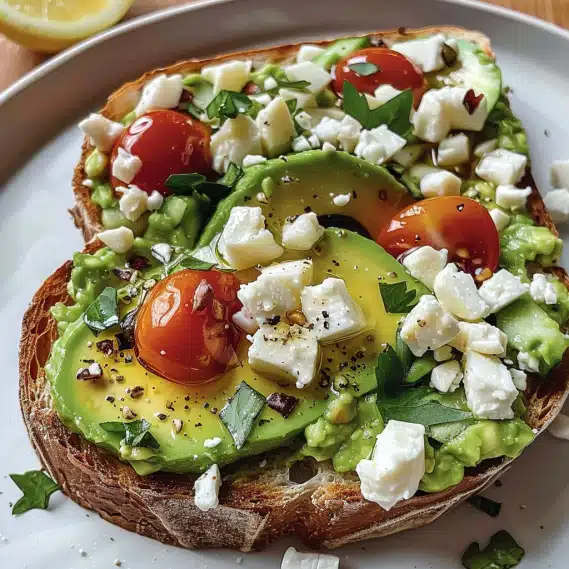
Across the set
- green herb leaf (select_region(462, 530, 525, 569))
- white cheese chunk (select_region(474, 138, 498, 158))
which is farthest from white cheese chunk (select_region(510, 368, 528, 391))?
white cheese chunk (select_region(474, 138, 498, 158))

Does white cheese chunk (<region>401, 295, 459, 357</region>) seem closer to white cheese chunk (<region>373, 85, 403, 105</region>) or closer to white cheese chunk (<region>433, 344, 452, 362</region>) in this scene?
white cheese chunk (<region>433, 344, 452, 362</region>)

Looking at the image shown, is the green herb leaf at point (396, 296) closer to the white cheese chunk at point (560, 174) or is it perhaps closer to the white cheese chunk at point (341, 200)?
the white cheese chunk at point (341, 200)

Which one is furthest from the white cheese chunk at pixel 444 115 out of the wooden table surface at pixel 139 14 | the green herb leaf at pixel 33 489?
the green herb leaf at pixel 33 489

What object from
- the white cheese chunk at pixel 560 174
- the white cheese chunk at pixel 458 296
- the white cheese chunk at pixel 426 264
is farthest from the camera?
the white cheese chunk at pixel 560 174

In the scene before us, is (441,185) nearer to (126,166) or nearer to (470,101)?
(470,101)

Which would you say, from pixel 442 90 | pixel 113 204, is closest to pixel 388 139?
pixel 442 90

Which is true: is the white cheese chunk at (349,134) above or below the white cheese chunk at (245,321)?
above

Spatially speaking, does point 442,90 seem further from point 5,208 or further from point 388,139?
point 5,208
